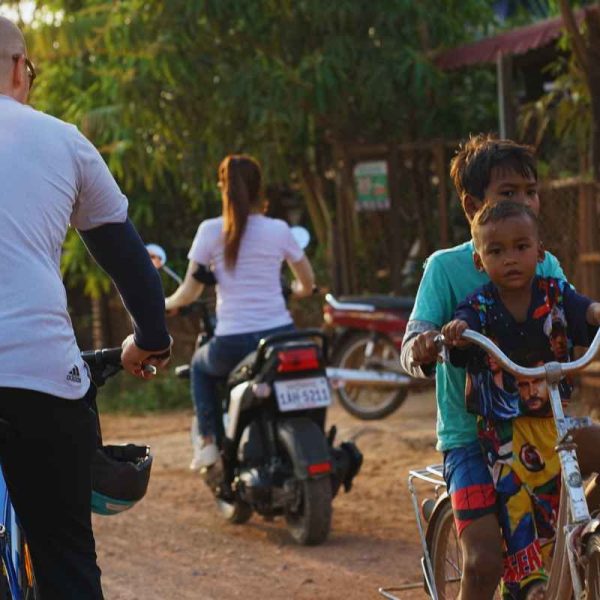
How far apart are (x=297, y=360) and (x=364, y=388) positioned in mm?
4841

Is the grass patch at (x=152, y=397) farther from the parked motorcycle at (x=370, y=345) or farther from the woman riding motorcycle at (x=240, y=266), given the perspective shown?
the woman riding motorcycle at (x=240, y=266)

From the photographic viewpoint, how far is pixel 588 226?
1017 centimetres

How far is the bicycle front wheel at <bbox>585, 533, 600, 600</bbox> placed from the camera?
3.52 meters

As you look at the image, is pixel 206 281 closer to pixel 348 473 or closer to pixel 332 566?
pixel 348 473

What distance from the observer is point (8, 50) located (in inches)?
134

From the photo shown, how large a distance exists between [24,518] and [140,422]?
30.5 feet

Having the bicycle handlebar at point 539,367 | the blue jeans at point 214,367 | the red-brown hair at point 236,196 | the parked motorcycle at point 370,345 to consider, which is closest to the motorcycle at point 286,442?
the blue jeans at point 214,367

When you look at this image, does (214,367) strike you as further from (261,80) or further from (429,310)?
(261,80)

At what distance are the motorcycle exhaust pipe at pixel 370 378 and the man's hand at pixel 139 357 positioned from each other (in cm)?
761

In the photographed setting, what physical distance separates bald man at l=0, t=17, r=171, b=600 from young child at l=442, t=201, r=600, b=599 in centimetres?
96

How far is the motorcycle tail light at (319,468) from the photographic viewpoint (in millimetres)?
6958

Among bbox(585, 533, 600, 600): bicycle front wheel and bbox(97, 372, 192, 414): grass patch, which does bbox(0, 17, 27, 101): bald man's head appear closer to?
bbox(585, 533, 600, 600): bicycle front wheel

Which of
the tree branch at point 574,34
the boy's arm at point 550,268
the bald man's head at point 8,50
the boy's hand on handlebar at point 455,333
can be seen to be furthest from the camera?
the tree branch at point 574,34

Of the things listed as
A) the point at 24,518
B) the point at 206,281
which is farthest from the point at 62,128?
the point at 206,281
